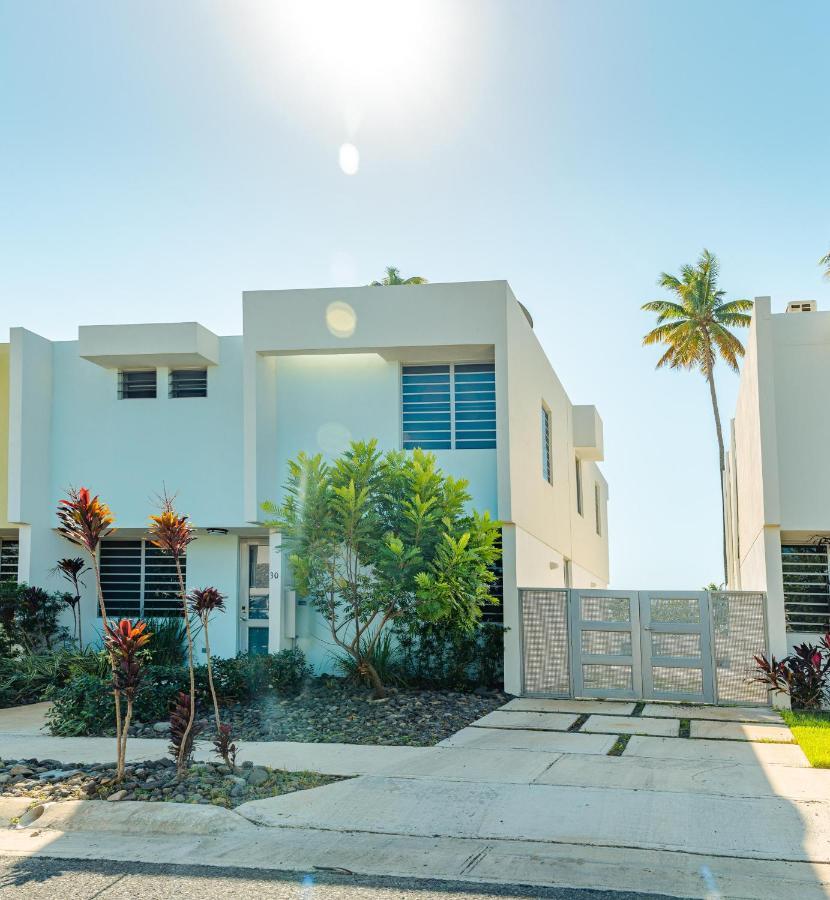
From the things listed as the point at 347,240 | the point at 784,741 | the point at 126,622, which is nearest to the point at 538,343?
the point at 347,240

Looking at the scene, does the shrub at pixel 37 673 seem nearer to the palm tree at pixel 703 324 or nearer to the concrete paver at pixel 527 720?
the concrete paver at pixel 527 720

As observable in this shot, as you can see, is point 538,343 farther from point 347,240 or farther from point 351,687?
point 351,687

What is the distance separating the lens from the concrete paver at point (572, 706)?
12.9m

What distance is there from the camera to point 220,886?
5820 mm

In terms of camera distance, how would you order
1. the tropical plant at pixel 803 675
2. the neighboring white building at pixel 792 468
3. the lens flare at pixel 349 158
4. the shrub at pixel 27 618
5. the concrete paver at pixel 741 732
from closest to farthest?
the concrete paver at pixel 741 732, the lens flare at pixel 349 158, the tropical plant at pixel 803 675, the neighboring white building at pixel 792 468, the shrub at pixel 27 618

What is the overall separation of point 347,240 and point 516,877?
33.0ft

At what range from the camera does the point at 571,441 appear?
968 inches

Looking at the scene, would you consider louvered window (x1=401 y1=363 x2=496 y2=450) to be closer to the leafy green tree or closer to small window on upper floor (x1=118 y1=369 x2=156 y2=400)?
the leafy green tree

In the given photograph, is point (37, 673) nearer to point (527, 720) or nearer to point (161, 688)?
point (161, 688)

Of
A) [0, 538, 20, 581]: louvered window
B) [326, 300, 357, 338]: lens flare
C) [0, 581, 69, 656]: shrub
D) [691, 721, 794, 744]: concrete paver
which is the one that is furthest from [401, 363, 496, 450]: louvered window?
[0, 538, 20, 581]: louvered window

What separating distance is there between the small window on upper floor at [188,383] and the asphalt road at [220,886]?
37.8 feet

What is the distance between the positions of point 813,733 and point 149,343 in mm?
11959

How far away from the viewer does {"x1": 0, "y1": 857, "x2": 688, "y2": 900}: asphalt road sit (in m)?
5.63

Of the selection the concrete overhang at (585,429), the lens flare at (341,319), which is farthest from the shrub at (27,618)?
the concrete overhang at (585,429)
